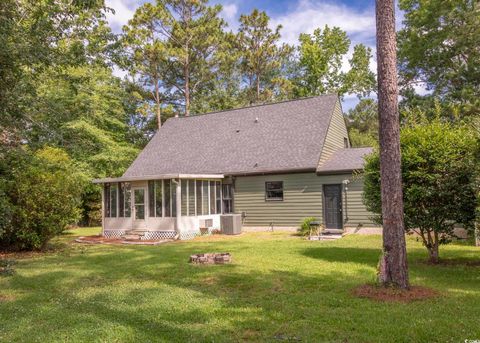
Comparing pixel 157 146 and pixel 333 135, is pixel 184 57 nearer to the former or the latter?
pixel 157 146

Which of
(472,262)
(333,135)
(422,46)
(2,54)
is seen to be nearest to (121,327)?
(2,54)

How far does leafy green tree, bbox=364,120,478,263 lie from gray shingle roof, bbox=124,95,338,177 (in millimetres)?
8444

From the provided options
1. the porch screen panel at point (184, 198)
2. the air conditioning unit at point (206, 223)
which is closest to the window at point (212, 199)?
the air conditioning unit at point (206, 223)

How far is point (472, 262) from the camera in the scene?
10.2m

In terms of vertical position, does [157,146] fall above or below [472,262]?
Result: above

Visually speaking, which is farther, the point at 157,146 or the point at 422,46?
the point at 422,46

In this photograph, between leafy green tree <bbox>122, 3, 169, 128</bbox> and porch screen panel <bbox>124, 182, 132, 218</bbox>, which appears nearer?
porch screen panel <bbox>124, 182, 132, 218</bbox>

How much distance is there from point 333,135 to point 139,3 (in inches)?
894

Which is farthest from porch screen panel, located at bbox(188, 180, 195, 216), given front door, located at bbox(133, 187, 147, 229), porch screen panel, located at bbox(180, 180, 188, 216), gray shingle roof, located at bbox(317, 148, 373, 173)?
gray shingle roof, located at bbox(317, 148, 373, 173)

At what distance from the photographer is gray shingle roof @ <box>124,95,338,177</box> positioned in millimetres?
19828

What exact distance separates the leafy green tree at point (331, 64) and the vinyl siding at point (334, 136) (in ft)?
52.6

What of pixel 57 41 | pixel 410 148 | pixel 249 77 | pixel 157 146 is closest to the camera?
pixel 410 148

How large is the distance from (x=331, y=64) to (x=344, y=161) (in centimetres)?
2239

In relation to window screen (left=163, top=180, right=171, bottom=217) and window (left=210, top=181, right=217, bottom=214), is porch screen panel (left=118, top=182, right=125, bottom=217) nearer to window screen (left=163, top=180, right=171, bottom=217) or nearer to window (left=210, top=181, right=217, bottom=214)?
window screen (left=163, top=180, right=171, bottom=217)
